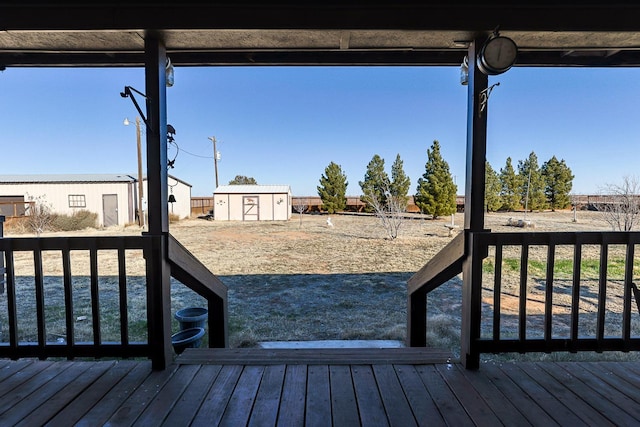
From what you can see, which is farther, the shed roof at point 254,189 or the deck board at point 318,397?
the shed roof at point 254,189

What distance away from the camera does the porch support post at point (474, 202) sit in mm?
1856

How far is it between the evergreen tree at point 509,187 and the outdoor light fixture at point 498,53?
2253 cm

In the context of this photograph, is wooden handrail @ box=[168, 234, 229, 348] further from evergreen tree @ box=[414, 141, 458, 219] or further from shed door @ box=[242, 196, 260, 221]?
shed door @ box=[242, 196, 260, 221]

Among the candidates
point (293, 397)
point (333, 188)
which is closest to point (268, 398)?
point (293, 397)

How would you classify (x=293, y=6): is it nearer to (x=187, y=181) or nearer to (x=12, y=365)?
(x=12, y=365)

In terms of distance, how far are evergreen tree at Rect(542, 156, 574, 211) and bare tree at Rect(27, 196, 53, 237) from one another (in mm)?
27095

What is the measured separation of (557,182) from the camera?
2100 centimetres

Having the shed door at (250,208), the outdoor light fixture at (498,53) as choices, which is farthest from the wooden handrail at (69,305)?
the shed door at (250,208)

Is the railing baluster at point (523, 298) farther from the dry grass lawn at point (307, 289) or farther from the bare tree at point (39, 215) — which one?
the bare tree at point (39, 215)

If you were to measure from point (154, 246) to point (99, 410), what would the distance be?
0.80m

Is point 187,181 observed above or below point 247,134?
below

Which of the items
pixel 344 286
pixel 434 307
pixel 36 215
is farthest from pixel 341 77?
pixel 36 215

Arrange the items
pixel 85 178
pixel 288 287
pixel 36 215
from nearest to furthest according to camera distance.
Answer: pixel 288 287 → pixel 36 215 → pixel 85 178

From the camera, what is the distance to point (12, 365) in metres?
1.88
